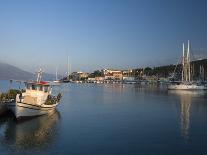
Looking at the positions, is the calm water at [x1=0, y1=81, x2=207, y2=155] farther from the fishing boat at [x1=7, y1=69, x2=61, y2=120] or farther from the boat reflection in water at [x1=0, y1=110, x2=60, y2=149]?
the fishing boat at [x1=7, y1=69, x2=61, y2=120]

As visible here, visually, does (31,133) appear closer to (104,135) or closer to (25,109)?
(25,109)

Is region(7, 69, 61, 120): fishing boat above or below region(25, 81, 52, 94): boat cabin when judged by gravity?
below

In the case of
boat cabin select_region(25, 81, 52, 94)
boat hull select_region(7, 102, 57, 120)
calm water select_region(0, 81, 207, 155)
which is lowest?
calm water select_region(0, 81, 207, 155)

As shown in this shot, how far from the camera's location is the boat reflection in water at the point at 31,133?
30219 millimetres

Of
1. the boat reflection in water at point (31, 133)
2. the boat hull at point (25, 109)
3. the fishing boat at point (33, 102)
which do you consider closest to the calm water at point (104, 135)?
the boat reflection in water at point (31, 133)

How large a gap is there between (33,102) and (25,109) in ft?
11.7

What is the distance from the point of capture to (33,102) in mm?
44938

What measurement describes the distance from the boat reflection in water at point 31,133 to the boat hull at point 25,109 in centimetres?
77

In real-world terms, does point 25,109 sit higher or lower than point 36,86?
lower

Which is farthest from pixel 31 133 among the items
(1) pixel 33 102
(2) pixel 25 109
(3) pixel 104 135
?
(1) pixel 33 102

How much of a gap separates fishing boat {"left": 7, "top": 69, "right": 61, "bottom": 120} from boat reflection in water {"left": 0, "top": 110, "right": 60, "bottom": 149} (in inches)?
41.5

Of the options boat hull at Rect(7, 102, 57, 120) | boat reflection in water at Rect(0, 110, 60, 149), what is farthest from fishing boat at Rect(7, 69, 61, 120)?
boat reflection in water at Rect(0, 110, 60, 149)

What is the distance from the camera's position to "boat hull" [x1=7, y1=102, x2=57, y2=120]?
133 ft

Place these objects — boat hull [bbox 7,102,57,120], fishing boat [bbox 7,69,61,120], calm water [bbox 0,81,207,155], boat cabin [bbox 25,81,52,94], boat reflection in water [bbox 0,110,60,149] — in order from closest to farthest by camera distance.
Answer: calm water [bbox 0,81,207,155], boat reflection in water [bbox 0,110,60,149], boat hull [bbox 7,102,57,120], fishing boat [bbox 7,69,61,120], boat cabin [bbox 25,81,52,94]
